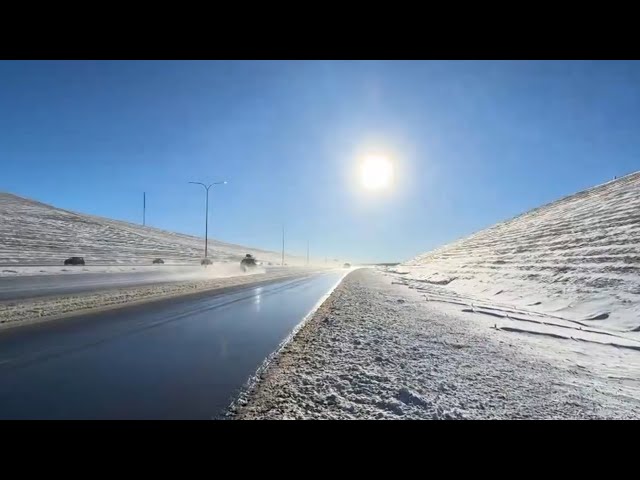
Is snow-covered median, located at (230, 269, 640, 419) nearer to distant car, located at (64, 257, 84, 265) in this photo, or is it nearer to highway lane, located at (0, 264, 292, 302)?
highway lane, located at (0, 264, 292, 302)

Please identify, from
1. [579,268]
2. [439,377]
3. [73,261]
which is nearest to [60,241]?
[73,261]

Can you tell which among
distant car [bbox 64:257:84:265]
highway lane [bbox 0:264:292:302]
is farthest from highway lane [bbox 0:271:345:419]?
distant car [bbox 64:257:84:265]

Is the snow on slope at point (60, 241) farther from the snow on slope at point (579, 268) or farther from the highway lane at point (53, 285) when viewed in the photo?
the snow on slope at point (579, 268)

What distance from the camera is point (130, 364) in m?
6.09

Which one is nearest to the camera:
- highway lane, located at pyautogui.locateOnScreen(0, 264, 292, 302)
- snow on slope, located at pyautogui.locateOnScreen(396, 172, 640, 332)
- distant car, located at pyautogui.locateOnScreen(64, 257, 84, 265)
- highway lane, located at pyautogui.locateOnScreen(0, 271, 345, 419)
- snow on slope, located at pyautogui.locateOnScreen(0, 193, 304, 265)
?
highway lane, located at pyautogui.locateOnScreen(0, 271, 345, 419)

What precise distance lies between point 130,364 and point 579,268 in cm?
1607

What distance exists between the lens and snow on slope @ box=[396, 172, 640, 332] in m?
11.6

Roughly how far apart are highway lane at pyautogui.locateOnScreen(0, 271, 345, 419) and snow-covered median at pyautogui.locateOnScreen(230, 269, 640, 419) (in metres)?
0.67

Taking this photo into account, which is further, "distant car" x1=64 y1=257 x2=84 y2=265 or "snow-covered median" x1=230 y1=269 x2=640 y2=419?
"distant car" x1=64 y1=257 x2=84 y2=265

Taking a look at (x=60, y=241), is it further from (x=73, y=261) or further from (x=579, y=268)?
(x=579, y=268)
